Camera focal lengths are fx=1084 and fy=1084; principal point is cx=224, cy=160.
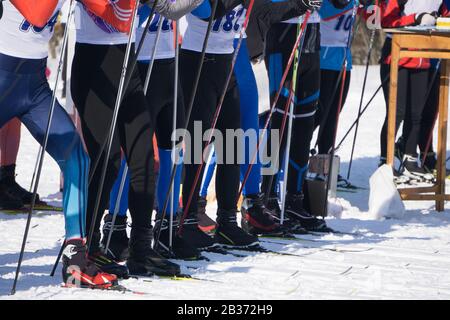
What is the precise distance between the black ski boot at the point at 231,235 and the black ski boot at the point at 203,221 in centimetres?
27

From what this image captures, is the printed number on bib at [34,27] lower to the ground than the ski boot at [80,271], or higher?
higher

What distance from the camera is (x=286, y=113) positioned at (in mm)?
6840

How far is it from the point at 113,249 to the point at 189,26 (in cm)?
135

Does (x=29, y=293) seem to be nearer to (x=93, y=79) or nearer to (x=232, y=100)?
(x=93, y=79)

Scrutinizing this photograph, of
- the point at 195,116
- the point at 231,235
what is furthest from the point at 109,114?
the point at 231,235

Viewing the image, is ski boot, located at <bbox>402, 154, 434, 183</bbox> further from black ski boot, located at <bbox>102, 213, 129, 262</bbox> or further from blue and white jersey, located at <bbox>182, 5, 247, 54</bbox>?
black ski boot, located at <bbox>102, 213, 129, 262</bbox>

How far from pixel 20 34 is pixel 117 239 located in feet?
4.39

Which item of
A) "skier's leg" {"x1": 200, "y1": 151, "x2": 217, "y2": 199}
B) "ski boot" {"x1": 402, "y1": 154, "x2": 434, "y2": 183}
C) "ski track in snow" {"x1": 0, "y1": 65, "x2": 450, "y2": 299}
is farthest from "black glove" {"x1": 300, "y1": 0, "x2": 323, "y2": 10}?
"ski boot" {"x1": 402, "y1": 154, "x2": 434, "y2": 183}

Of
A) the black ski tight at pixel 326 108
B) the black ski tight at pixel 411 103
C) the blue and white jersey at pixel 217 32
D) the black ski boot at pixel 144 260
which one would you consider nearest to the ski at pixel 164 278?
the black ski boot at pixel 144 260

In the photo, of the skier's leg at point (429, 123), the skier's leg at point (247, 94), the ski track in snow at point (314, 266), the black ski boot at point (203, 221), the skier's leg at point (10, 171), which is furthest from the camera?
the skier's leg at point (429, 123)

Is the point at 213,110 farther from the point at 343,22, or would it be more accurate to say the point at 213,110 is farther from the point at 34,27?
the point at 343,22

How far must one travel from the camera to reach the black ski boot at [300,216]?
274 inches

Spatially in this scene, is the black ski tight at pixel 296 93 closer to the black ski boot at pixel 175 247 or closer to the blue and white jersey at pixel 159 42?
the black ski boot at pixel 175 247

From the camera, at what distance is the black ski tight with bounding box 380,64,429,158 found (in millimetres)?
8750
